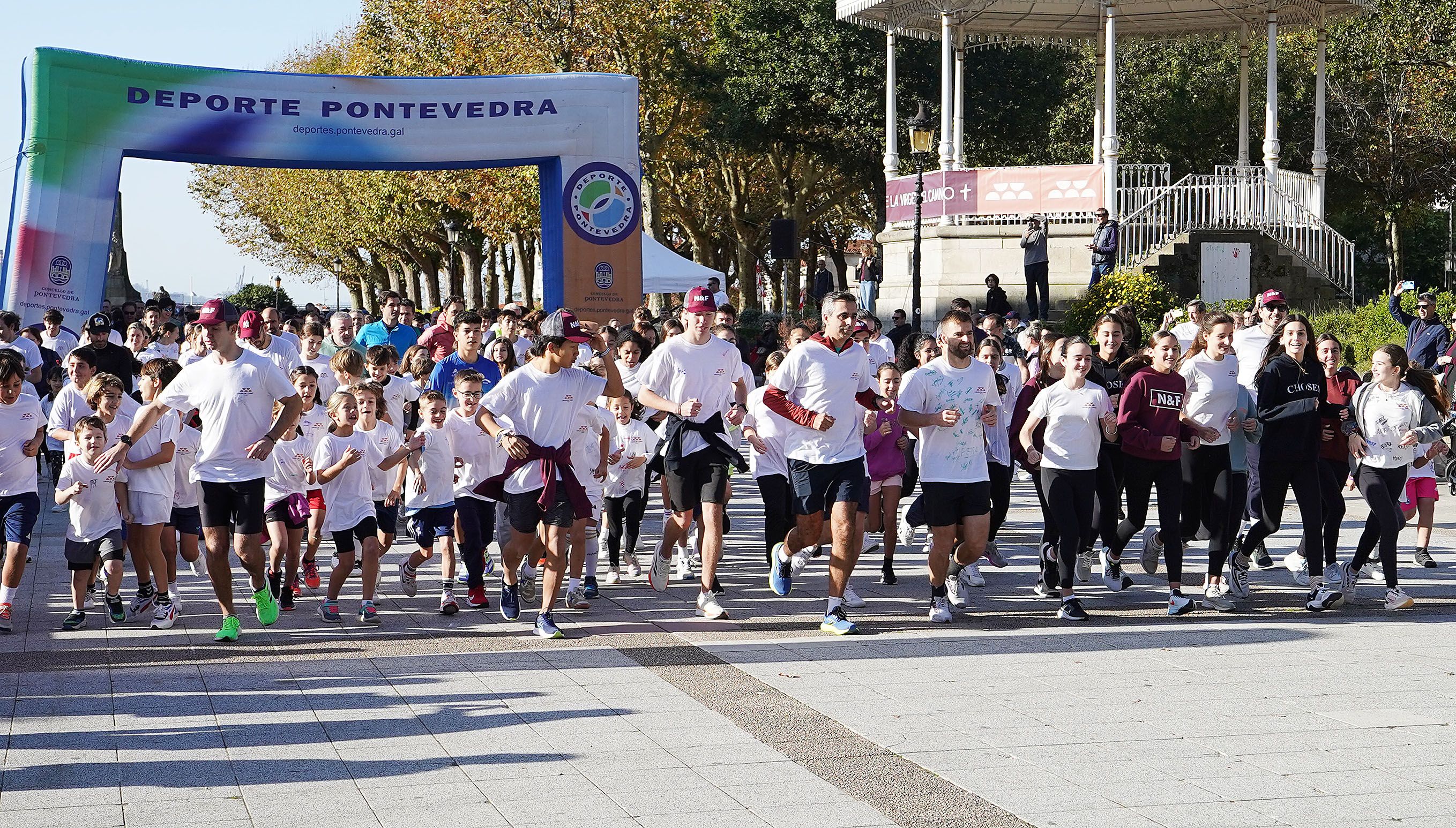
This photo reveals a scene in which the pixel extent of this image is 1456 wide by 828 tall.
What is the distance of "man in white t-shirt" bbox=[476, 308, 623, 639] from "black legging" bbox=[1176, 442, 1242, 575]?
137 inches

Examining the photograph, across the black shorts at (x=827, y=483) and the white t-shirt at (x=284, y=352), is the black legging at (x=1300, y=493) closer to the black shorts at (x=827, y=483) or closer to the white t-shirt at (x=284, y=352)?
the black shorts at (x=827, y=483)

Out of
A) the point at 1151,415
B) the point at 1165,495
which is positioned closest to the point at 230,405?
the point at 1151,415

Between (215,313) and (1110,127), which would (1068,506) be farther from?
(1110,127)

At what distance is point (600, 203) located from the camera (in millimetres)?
21625

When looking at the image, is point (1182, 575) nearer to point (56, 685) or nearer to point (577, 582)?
point (577, 582)

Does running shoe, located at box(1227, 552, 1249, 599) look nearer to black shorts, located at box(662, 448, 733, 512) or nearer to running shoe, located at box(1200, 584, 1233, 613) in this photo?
running shoe, located at box(1200, 584, 1233, 613)

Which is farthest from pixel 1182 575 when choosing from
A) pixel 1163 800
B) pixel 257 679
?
pixel 257 679

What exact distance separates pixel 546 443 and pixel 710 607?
1367mm

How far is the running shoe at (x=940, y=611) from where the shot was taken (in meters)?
8.70

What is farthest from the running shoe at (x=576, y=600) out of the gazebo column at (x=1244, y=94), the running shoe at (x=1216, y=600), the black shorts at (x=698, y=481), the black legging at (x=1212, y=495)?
the gazebo column at (x=1244, y=94)

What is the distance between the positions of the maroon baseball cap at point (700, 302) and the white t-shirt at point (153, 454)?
2.95 m

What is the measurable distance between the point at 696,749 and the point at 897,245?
827 inches

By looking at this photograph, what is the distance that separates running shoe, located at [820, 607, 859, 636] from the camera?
331 inches

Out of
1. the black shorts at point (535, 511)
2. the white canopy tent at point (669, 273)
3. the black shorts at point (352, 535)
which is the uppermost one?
the white canopy tent at point (669, 273)
